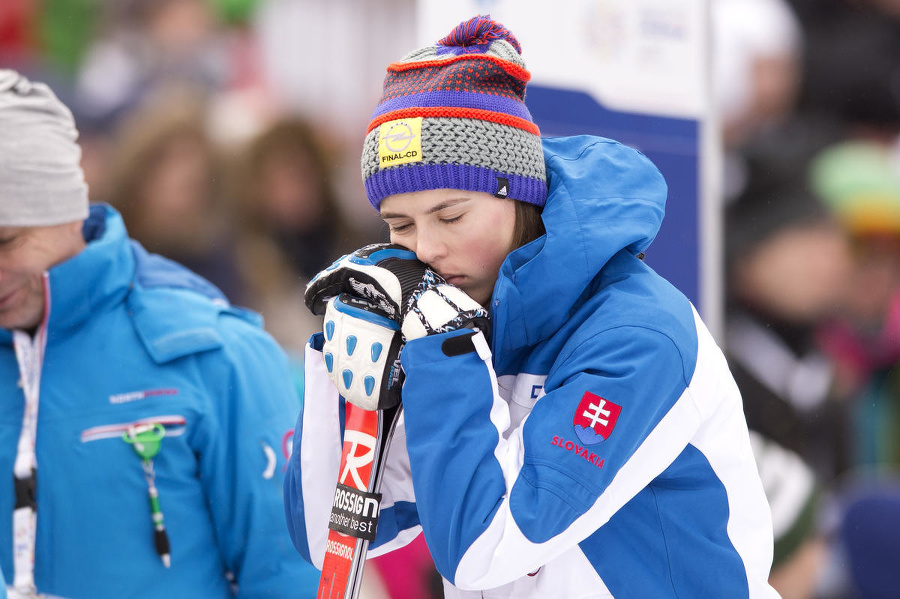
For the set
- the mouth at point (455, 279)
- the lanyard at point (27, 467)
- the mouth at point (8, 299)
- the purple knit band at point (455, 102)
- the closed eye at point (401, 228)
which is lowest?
the lanyard at point (27, 467)

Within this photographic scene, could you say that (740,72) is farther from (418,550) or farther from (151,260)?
(151,260)

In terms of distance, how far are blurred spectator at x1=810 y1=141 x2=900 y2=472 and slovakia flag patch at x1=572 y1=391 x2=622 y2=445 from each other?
3733 mm

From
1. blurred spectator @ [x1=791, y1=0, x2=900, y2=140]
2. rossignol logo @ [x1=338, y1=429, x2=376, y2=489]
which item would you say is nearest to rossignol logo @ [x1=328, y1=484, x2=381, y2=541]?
rossignol logo @ [x1=338, y1=429, x2=376, y2=489]

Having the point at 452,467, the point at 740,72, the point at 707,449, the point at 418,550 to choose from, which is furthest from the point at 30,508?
the point at 740,72

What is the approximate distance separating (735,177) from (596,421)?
13.7ft

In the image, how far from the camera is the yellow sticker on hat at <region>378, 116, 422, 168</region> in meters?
1.79

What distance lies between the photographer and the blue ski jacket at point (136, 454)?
225cm

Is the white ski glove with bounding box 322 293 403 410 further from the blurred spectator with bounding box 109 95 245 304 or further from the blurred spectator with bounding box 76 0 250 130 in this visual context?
the blurred spectator with bounding box 76 0 250 130

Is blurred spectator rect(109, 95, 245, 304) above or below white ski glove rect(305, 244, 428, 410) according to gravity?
below

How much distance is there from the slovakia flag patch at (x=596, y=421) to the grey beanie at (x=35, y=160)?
1294 mm

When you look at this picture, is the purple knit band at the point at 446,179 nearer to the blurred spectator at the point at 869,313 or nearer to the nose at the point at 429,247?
the nose at the point at 429,247

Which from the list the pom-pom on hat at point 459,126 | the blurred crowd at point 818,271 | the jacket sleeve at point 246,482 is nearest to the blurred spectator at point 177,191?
the jacket sleeve at point 246,482

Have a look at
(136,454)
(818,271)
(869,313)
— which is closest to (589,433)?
(136,454)

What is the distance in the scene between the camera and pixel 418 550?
3713 millimetres
